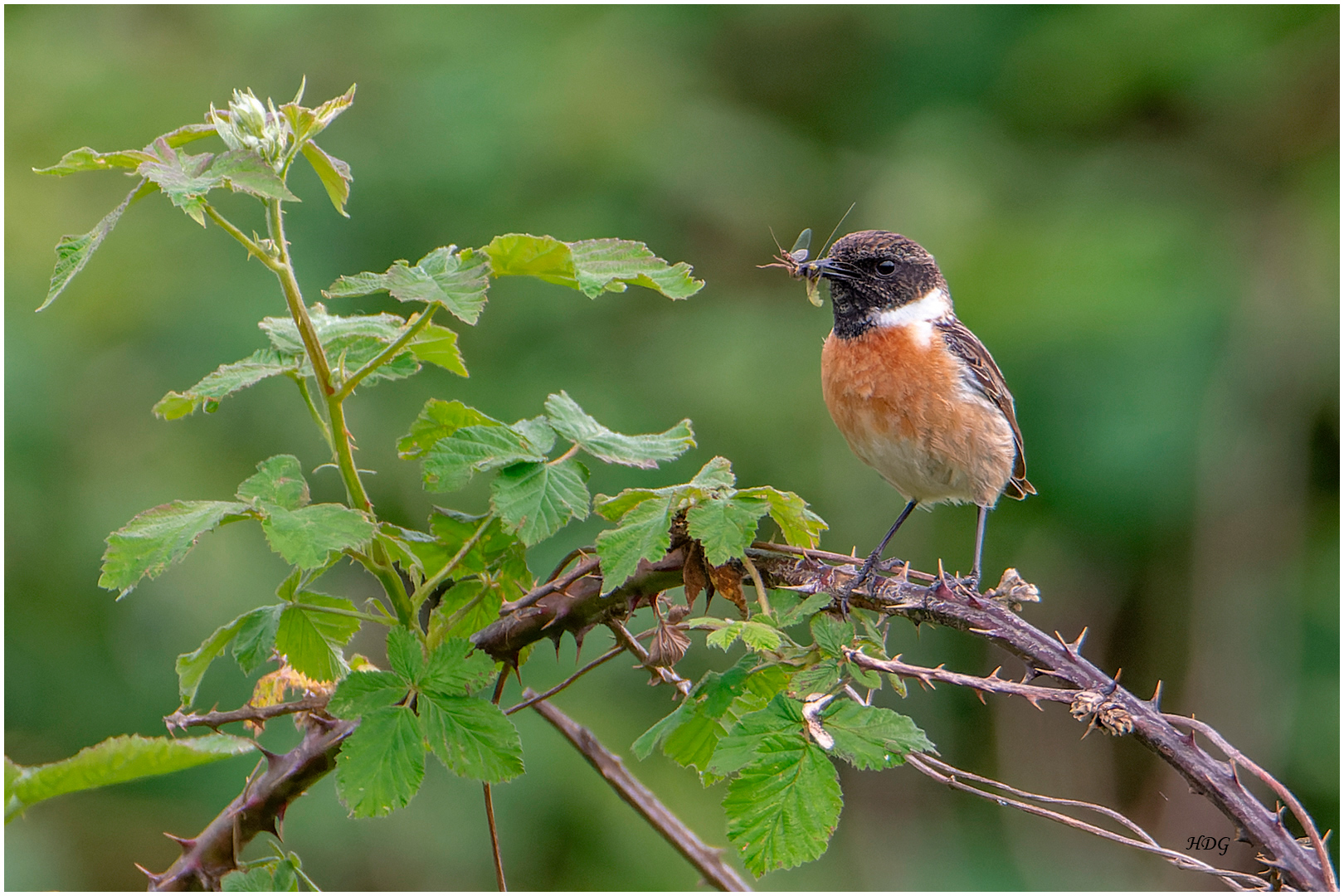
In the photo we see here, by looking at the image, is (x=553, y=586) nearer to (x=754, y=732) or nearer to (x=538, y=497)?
(x=538, y=497)

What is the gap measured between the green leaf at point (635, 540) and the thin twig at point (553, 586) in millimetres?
88

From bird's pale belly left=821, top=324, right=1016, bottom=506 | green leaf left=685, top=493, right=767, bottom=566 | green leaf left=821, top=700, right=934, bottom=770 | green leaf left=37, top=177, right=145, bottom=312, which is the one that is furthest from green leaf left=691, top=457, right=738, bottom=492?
bird's pale belly left=821, top=324, right=1016, bottom=506

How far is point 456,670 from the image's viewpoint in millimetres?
1635

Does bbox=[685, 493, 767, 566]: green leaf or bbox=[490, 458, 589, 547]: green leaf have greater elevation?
bbox=[490, 458, 589, 547]: green leaf

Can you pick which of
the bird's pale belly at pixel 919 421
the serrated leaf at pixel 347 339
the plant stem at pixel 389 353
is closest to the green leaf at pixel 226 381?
the serrated leaf at pixel 347 339

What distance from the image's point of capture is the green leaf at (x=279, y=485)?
170 centimetres

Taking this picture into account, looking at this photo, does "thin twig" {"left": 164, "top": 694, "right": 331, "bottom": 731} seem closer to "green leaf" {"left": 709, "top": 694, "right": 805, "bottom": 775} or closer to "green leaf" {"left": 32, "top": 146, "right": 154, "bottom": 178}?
"green leaf" {"left": 709, "top": 694, "right": 805, "bottom": 775}

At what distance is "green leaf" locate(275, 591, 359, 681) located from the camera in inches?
73.2

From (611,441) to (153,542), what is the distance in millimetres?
739

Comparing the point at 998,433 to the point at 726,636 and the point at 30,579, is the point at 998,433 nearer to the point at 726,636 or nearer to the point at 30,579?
the point at 726,636

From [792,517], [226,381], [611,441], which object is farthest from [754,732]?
[226,381]

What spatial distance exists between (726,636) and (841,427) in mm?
1696

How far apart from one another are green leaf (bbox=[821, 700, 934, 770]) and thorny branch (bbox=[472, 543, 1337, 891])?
2.8 inches

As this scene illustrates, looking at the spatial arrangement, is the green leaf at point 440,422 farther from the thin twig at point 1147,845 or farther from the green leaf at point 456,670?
the thin twig at point 1147,845
